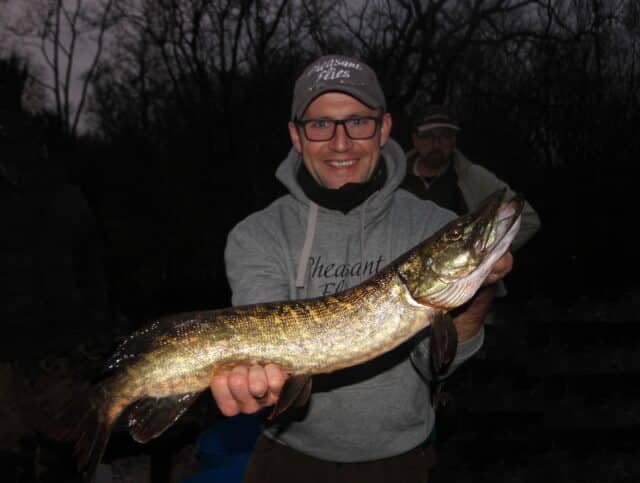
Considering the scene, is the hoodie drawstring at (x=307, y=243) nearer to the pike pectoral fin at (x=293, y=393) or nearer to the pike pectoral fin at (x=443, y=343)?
the pike pectoral fin at (x=293, y=393)

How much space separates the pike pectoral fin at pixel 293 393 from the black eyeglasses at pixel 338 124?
1091mm

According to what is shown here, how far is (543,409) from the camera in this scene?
199 inches

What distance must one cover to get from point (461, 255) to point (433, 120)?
10.8 ft

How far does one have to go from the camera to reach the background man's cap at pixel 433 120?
4.91 m

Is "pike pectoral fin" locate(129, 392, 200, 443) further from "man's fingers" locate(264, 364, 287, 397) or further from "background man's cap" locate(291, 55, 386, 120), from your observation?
"background man's cap" locate(291, 55, 386, 120)

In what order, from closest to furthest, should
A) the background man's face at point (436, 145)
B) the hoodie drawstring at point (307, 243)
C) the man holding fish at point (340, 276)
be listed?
the man holding fish at point (340, 276) < the hoodie drawstring at point (307, 243) < the background man's face at point (436, 145)

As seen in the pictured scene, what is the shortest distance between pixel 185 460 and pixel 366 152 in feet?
11.3

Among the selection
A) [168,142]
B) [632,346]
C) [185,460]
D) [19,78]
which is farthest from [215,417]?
[168,142]

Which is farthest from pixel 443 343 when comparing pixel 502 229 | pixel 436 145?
pixel 436 145

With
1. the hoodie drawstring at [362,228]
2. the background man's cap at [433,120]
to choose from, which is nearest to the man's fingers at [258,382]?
the hoodie drawstring at [362,228]

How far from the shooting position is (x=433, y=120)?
196 inches

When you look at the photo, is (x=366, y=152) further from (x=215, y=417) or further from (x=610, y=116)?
(x=610, y=116)

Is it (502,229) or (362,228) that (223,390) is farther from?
(502,229)

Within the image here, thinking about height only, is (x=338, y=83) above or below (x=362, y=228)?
above
